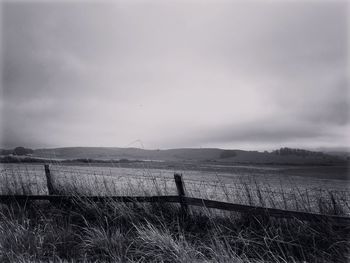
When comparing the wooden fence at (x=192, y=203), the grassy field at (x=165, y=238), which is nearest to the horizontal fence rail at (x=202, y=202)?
the wooden fence at (x=192, y=203)

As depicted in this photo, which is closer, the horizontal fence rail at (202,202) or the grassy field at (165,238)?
the grassy field at (165,238)

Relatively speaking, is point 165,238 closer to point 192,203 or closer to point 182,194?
point 192,203

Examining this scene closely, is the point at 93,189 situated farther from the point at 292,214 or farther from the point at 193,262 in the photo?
the point at 292,214

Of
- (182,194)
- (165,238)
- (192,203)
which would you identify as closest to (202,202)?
(192,203)

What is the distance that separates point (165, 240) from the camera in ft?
11.1

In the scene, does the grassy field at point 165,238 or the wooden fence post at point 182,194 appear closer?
the grassy field at point 165,238

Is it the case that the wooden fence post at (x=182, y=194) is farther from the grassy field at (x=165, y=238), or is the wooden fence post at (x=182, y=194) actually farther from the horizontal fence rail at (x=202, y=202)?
the grassy field at (x=165, y=238)

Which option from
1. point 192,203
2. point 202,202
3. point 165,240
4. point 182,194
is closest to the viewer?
point 165,240

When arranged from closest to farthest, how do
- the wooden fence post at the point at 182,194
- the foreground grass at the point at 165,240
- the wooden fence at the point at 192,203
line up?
the foreground grass at the point at 165,240, the wooden fence at the point at 192,203, the wooden fence post at the point at 182,194

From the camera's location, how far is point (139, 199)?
4875 mm

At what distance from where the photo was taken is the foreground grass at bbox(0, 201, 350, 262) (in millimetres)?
3227

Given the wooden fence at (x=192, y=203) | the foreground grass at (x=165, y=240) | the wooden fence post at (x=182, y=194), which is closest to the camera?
the foreground grass at (x=165, y=240)

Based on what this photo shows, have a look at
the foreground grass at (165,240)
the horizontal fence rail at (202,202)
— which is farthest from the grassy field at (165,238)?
the horizontal fence rail at (202,202)

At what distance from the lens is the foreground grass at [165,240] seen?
3.23 m
